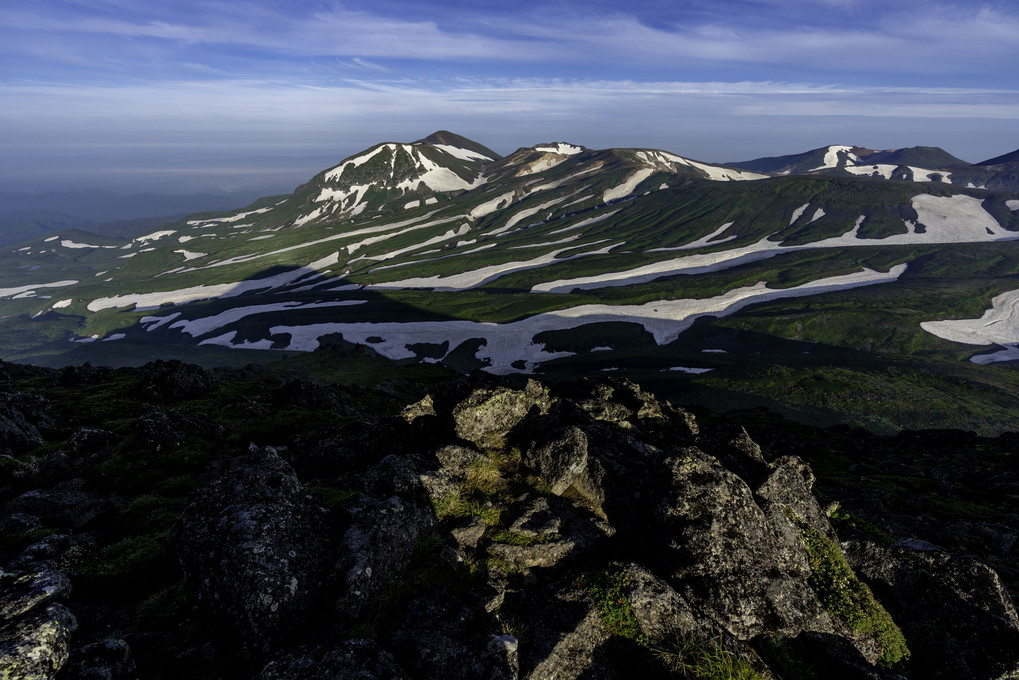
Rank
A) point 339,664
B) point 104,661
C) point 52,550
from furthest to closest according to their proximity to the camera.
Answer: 1. point 52,550
2. point 339,664
3. point 104,661

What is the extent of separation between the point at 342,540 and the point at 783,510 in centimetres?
1582

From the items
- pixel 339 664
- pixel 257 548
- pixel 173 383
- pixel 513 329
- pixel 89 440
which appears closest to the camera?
pixel 339 664

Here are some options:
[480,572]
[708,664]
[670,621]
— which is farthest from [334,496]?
[708,664]

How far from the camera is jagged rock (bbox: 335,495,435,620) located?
11.9 meters

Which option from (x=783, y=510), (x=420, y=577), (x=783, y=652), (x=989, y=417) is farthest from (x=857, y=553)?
(x=989, y=417)

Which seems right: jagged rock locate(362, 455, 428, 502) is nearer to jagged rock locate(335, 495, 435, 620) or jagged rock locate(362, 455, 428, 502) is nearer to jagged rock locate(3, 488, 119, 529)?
jagged rock locate(335, 495, 435, 620)

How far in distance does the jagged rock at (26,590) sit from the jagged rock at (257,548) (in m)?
A: 2.72

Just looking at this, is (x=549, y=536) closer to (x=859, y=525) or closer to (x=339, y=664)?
(x=339, y=664)

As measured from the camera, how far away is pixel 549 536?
52.5 feet

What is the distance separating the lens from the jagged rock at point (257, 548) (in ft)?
36.5

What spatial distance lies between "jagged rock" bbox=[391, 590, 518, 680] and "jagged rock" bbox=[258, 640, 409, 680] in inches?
26.5

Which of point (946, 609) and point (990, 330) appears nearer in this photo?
point (946, 609)

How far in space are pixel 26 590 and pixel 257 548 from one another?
4294mm

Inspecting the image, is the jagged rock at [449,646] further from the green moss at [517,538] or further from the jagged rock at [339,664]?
the green moss at [517,538]
